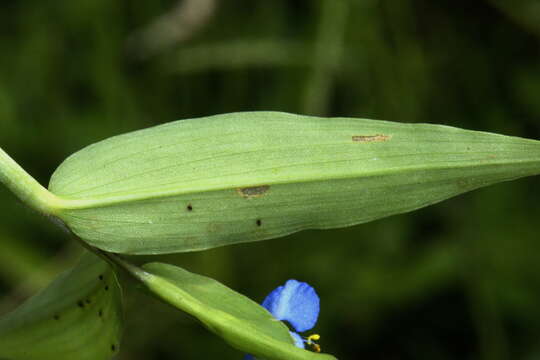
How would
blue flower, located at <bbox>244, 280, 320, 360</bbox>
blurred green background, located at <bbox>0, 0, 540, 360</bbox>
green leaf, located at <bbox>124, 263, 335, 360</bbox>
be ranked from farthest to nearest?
blurred green background, located at <bbox>0, 0, 540, 360</bbox>
blue flower, located at <bbox>244, 280, 320, 360</bbox>
green leaf, located at <bbox>124, 263, 335, 360</bbox>

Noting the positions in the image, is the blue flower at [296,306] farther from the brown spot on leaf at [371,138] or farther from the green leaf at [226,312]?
the brown spot on leaf at [371,138]

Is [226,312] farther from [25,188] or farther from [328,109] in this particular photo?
[328,109]

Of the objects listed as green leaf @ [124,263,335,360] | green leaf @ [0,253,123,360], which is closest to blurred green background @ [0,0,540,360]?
green leaf @ [0,253,123,360]

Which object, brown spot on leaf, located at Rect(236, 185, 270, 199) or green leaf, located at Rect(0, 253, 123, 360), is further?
green leaf, located at Rect(0, 253, 123, 360)

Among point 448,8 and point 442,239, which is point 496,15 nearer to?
point 448,8

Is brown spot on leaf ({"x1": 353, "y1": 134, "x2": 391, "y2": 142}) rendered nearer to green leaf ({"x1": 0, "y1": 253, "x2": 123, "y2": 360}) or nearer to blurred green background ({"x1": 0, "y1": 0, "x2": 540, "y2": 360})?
green leaf ({"x1": 0, "y1": 253, "x2": 123, "y2": 360})

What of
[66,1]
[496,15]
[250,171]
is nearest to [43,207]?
[250,171]
